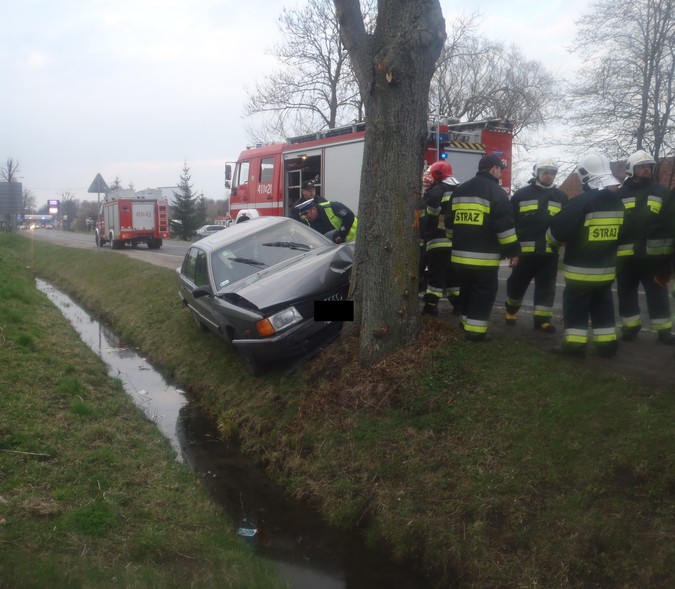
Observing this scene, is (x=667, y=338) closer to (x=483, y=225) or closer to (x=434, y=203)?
(x=483, y=225)

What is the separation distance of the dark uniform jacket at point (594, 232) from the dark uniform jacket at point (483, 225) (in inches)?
19.4

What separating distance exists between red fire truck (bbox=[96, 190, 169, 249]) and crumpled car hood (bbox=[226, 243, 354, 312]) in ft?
81.5

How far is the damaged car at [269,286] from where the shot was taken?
679cm

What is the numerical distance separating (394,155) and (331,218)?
305cm

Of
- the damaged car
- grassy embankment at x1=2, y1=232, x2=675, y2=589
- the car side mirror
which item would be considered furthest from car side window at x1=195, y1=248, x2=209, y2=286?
grassy embankment at x1=2, y1=232, x2=675, y2=589

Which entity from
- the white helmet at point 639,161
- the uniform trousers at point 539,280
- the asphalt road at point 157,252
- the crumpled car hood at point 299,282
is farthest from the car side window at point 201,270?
the asphalt road at point 157,252

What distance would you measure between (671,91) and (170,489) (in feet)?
62.1

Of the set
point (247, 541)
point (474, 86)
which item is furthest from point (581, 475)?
point (474, 86)

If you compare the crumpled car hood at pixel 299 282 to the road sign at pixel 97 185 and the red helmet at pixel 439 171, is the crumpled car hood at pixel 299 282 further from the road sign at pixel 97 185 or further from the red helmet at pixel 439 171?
the road sign at pixel 97 185

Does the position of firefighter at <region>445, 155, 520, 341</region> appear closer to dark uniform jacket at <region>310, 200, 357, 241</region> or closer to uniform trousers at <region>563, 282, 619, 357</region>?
uniform trousers at <region>563, 282, 619, 357</region>

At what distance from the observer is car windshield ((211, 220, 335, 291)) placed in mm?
8156

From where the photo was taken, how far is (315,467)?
559cm

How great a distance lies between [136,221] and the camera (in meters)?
31.2

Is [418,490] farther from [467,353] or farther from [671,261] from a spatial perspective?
[671,261]
